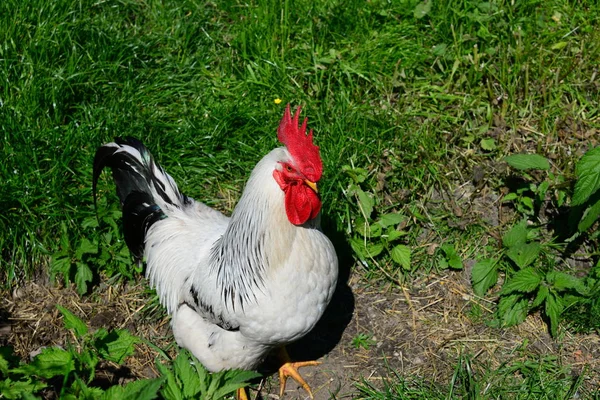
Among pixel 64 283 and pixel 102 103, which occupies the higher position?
pixel 102 103

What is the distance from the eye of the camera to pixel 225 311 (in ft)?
10.7

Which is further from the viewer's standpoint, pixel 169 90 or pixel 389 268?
pixel 169 90

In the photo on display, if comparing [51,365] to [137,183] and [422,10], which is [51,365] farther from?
[422,10]

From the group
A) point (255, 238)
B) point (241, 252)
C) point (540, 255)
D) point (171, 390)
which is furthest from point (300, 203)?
point (540, 255)

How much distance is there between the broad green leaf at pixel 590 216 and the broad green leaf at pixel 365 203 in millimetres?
1145

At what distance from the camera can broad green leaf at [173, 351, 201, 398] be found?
9.60ft

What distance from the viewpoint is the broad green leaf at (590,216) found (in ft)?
11.5

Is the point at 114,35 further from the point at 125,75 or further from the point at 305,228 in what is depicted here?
the point at 305,228

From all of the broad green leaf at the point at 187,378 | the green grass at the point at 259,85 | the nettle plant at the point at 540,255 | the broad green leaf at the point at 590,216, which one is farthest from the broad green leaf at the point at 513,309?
the broad green leaf at the point at 187,378

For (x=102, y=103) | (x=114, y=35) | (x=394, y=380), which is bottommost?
(x=394, y=380)

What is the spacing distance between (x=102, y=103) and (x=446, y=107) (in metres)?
2.24

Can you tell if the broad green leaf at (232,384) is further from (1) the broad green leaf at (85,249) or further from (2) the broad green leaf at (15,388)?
(1) the broad green leaf at (85,249)

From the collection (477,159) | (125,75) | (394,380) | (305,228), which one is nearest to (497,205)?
(477,159)

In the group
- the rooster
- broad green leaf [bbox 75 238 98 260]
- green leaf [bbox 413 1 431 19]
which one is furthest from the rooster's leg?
green leaf [bbox 413 1 431 19]
